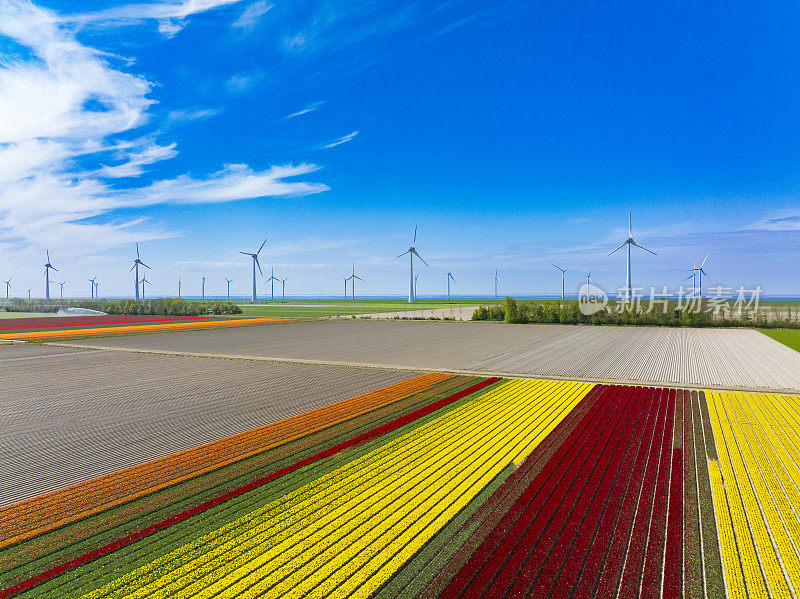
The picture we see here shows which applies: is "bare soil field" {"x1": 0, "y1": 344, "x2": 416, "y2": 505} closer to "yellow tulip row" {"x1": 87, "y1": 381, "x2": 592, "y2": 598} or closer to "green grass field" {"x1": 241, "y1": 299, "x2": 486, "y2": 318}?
"yellow tulip row" {"x1": 87, "y1": 381, "x2": 592, "y2": 598}

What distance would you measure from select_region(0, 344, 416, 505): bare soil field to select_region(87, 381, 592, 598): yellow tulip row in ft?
15.6

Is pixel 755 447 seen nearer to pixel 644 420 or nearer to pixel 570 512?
pixel 644 420

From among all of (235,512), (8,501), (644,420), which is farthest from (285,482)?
(644,420)

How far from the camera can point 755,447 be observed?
11.8 metres

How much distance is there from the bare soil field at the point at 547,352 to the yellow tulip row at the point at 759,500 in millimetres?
6558

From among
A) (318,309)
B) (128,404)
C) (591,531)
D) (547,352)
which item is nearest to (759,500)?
(591,531)

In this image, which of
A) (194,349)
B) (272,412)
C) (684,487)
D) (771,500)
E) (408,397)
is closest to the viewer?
(771,500)

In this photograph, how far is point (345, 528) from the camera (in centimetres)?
764

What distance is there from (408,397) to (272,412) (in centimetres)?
500

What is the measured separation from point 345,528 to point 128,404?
40.8 ft

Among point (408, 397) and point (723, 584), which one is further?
point (408, 397)

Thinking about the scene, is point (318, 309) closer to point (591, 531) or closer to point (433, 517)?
point (433, 517)

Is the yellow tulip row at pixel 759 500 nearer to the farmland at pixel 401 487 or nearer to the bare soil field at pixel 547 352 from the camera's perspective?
the farmland at pixel 401 487

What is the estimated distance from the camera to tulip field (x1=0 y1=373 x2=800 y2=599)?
6.31m
